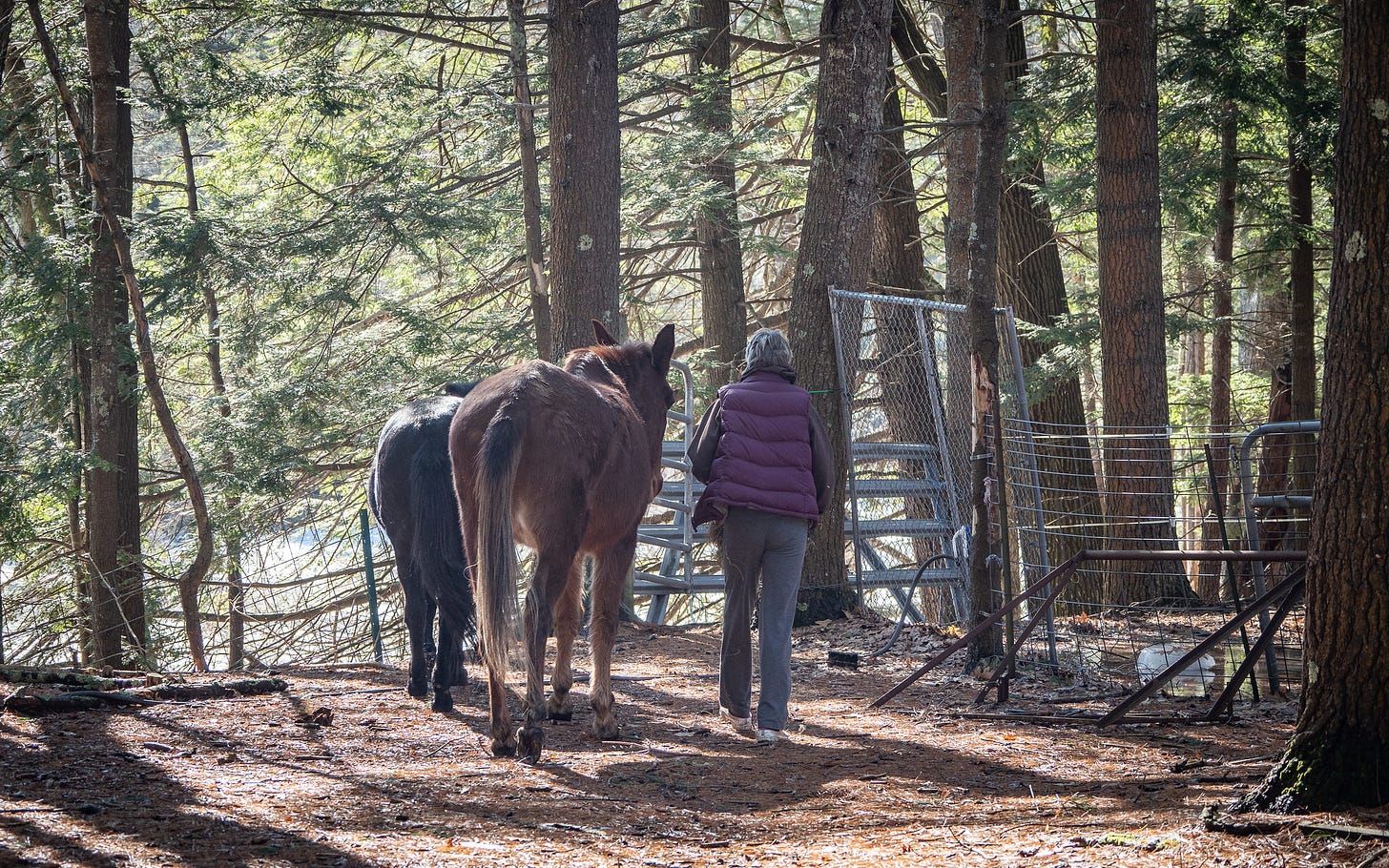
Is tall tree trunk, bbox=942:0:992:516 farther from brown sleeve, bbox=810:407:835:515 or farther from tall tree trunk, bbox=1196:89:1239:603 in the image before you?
brown sleeve, bbox=810:407:835:515

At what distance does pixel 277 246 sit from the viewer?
11.6 metres

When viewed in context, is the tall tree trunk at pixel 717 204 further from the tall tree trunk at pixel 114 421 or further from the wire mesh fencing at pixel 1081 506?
the tall tree trunk at pixel 114 421

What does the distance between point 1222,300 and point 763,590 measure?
10.00 metres

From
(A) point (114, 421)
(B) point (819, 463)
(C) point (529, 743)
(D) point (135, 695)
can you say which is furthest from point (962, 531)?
(A) point (114, 421)

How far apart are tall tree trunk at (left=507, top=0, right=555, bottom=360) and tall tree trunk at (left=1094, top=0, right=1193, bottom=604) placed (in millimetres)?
5430

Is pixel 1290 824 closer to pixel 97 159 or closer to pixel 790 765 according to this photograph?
pixel 790 765

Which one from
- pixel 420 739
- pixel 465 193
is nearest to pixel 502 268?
pixel 465 193

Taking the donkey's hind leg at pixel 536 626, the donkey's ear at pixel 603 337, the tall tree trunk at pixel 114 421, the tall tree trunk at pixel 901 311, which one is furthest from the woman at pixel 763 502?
the tall tree trunk at pixel 114 421

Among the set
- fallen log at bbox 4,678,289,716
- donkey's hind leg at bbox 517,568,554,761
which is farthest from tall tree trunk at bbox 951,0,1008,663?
fallen log at bbox 4,678,289,716

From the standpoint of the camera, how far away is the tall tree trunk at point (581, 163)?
380 inches

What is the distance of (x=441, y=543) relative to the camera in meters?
6.27

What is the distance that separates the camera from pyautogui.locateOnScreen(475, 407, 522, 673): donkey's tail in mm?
5066

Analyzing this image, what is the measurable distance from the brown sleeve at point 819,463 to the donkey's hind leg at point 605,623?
3.51ft

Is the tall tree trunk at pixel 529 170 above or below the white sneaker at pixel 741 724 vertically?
above
